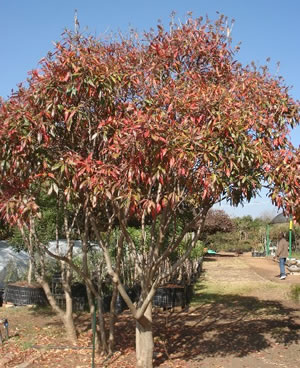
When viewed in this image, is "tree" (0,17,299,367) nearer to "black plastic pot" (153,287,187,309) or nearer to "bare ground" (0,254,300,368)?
"bare ground" (0,254,300,368)

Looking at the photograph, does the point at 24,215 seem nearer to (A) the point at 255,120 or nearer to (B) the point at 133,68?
(B) the point at 133,68

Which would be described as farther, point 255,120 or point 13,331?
point 13,331

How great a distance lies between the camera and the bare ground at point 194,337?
5582 mm

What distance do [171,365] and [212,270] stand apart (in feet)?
42.6

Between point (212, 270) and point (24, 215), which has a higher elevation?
point (24, 215)

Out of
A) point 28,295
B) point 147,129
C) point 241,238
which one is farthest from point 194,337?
point 241,238

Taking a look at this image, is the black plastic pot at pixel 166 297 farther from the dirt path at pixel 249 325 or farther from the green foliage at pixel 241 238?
the green foliage at pixel 241 238

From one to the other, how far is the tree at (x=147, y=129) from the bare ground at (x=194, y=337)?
1024mm

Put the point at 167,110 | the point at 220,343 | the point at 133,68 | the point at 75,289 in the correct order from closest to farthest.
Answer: the point at 167,110, the point at 133,68, the point at 220,343, the point at 75,289

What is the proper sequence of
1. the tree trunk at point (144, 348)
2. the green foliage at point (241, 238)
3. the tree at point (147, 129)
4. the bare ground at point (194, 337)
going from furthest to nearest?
the green foliage at point (241, 238), the bare ground at point (194, 337), the tree trunk at point (144, 348), the tree at point (147, 129)

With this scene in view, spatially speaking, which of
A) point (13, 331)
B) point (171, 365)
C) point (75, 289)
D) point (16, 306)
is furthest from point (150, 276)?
point (16, 306)

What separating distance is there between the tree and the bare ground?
102cm

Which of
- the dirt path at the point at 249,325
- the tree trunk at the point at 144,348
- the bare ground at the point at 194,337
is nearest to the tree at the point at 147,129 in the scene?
the tree trunk at the point at 144,348

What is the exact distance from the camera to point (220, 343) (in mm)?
6438
